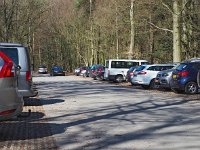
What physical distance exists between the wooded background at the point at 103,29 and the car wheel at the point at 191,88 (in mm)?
9658

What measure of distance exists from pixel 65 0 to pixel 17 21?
85.5ft

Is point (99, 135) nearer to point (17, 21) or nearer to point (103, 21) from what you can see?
point (17, 21)

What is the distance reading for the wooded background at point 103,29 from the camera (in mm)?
34781

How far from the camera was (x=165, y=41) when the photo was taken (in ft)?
150

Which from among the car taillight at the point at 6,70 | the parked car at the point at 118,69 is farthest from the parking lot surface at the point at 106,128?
the parked car at the point at 118,69

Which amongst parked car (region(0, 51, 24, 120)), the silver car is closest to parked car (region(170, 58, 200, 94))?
the silver car

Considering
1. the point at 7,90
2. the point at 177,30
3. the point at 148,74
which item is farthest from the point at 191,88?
the point at 7,90

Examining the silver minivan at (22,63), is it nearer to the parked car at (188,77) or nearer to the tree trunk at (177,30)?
the parked car at (188,77)

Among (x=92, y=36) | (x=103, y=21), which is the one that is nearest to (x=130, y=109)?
(x=103, y=21)

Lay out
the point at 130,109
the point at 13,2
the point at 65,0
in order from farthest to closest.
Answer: the point at 65,0 < the point at 13,2 < the point at 130,109

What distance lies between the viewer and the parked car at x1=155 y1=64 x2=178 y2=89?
76.2 ft

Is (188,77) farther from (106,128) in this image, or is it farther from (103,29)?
(103,29)

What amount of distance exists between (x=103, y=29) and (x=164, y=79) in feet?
108

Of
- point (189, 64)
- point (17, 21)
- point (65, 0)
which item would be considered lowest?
point (189, 64)
